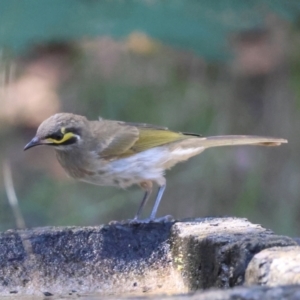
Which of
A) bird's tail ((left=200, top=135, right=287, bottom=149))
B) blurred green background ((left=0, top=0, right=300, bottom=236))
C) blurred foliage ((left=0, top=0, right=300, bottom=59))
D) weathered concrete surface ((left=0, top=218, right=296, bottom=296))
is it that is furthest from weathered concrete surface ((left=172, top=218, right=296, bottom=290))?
blurred green background ((left=0, top=0, right=300, bottom=236))

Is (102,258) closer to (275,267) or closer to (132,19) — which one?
(275,267)

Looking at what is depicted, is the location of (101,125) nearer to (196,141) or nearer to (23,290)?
(196,141)

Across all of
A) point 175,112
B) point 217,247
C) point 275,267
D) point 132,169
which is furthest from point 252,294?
point 175,112

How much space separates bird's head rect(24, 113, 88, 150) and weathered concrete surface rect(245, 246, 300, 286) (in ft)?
7.75

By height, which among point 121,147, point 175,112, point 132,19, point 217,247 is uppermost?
point 132,19

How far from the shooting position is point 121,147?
227 inches

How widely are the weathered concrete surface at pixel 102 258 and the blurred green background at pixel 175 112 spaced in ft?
9.74

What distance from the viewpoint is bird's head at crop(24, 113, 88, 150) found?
5.29 meters

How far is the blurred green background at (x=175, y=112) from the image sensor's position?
28.3 feet

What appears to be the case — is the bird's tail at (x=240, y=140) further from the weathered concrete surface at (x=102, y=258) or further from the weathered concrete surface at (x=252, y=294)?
the weathered concrete surface at (x=252, y=294)

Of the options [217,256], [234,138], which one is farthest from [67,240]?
[234,138]

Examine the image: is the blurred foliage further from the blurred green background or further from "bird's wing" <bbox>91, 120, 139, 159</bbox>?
the blurred green background

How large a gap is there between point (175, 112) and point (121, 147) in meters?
3.54

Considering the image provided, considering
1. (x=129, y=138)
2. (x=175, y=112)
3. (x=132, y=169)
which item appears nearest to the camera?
(x=132, y=169)
